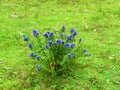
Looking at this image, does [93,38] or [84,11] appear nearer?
[93,38]

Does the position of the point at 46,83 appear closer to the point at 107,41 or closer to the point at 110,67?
the point at 110,67

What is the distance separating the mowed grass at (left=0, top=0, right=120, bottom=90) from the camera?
477 centimetres

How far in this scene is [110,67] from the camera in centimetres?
517

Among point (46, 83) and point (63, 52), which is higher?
point (63, 52)

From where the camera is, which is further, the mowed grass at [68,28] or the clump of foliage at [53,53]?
the mowed grass at [68,28]

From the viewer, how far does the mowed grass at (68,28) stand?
4773 mm

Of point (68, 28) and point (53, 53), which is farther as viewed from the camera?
point (68, 28)

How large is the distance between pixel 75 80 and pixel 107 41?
163 centimetres

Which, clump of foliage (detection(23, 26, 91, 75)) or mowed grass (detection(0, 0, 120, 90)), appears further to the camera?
mowed grass (detection(0, 0, 120, 90))

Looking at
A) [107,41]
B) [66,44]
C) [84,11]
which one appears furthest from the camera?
[84,11]

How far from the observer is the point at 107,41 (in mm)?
6160

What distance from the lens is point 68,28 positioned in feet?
22.4

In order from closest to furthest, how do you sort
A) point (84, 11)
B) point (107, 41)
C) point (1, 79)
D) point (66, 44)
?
point (66, 44) → point (1, 79) → point (107, 41) → point (84, 11)

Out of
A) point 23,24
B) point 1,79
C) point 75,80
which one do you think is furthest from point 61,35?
point 23,24
